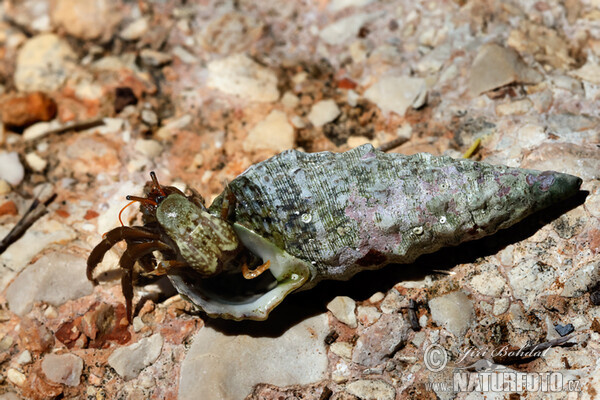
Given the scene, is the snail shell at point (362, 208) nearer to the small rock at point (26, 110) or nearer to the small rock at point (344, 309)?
the small rock at point (344, 309)

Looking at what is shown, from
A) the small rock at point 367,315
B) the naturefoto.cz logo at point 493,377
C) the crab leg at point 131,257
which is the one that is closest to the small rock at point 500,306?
the naturefoto.cz logo at point 493,377

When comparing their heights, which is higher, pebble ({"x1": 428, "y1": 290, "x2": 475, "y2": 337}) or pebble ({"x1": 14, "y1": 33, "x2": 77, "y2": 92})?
pebble ({"x1": 14, "y1": 33, "x2": 77, "y2": 92})

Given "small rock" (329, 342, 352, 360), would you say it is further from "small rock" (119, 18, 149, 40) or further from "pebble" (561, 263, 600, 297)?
"small rock" (119, 18, 149, 40)

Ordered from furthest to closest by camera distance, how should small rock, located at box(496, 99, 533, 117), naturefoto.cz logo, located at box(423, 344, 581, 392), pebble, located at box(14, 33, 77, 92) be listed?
pebble, located at box(14, 33, 77, 92) < small rock, located at box(496, 99, 533, 117) < naturefoto.cz logo, located at box(423, 344, 581, 392)

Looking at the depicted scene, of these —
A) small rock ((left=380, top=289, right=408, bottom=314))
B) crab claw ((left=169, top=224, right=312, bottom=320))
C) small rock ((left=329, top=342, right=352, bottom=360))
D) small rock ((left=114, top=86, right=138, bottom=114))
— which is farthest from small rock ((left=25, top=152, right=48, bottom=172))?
small rock ((left=380, top=289, right=408, bottom=314))

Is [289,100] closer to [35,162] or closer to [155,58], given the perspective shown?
[155,58]

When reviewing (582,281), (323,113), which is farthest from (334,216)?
(582,281)

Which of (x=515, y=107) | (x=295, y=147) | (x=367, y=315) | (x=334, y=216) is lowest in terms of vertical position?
(x=367, y=315)
